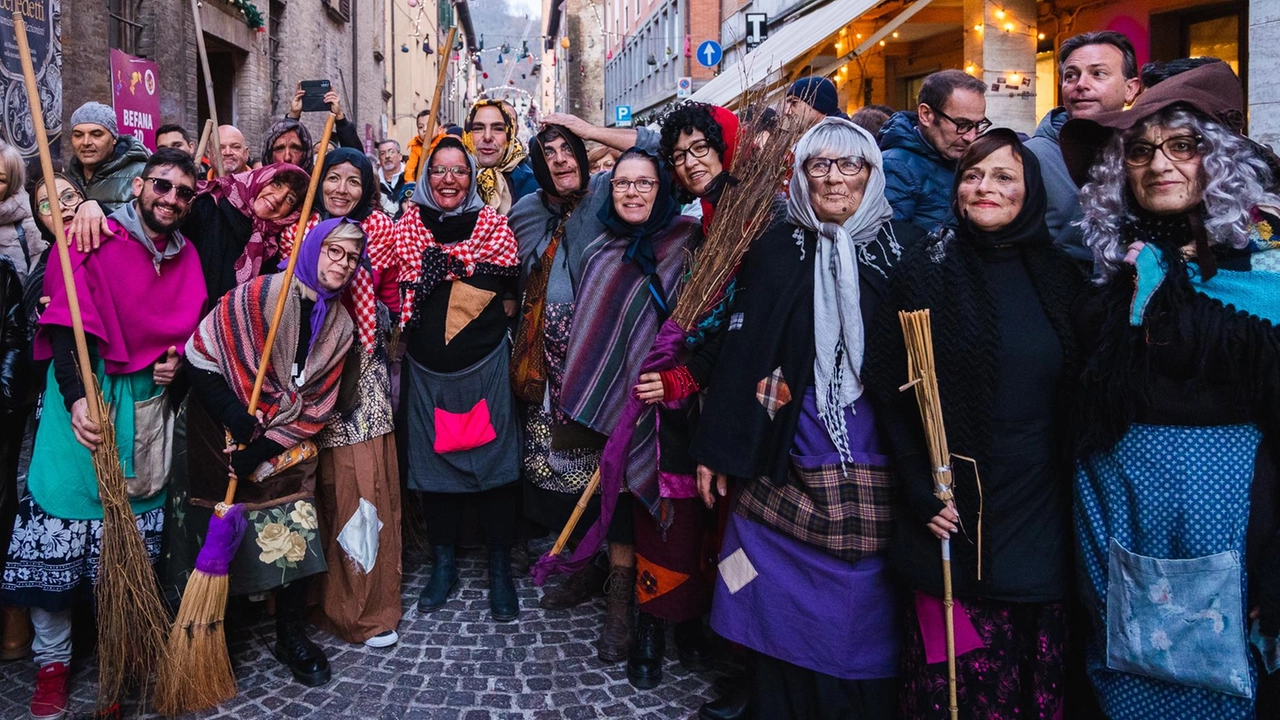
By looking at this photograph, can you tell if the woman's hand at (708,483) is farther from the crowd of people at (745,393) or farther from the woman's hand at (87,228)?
the woman's hand at (87,228)

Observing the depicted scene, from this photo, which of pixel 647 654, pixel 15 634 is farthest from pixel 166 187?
pixel 647 654

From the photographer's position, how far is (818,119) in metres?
3.42

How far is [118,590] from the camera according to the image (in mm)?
2904

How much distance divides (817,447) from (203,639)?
210 centimetres

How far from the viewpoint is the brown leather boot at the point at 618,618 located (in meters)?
3.47

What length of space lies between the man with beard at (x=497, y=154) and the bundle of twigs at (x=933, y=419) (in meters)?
2.49

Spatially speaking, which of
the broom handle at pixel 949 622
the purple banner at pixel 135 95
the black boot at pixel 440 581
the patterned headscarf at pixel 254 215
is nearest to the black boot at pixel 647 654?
the black boot at pixel 440 581

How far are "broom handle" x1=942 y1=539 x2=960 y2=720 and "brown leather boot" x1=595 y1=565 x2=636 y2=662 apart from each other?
4.68ft

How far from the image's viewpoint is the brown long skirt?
3529mm

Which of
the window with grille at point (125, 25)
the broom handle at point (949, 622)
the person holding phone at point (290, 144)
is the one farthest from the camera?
the window with grille at point (125, 25)

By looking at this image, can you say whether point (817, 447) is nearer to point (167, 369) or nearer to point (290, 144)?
point (167, 369)

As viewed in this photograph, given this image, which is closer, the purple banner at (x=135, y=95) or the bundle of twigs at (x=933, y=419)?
the bundle of twigs at (x=933, y=419)

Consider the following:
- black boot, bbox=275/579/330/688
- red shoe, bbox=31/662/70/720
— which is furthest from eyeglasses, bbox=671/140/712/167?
red shoe, bbox=31/662/70/720

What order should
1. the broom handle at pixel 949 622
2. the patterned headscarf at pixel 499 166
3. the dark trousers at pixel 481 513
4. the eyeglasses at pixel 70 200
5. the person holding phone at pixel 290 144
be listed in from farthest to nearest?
the person holding phone at pixel 290 144 < the patterned headscarf at pixel 499 166 < the dark trousers at pixel 481 513 < the eyeglasses at pixel 70 200 < the broom handle at pixel 949 622
